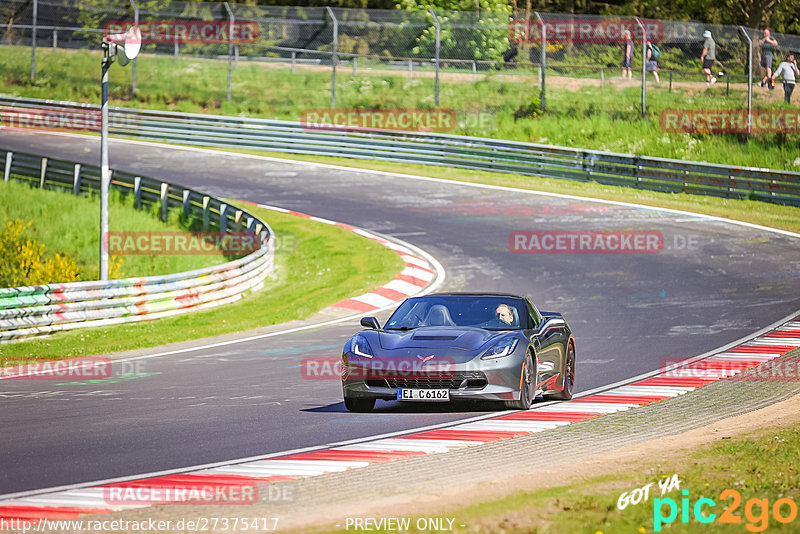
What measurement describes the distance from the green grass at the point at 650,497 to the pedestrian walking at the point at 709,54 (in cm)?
2648

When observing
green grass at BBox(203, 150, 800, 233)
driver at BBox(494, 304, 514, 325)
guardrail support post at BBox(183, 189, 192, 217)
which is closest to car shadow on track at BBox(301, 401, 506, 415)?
driver at BBox(494, 304, 514, 325)

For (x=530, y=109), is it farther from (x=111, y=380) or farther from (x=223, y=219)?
(x=111, y=380)

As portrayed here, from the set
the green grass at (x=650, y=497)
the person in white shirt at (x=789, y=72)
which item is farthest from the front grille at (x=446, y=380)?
the person in white shirt at (x=789, y=72)

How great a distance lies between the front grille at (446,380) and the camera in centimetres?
1053

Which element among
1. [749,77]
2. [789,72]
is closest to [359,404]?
[749,77]

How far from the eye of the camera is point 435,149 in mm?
36719

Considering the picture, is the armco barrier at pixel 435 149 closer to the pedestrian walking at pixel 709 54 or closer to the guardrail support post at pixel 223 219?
the pedestrian walking at pixel 709 54

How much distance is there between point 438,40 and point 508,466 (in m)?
29.1

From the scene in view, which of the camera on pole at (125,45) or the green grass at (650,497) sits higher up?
the camera on pole at (125,45)

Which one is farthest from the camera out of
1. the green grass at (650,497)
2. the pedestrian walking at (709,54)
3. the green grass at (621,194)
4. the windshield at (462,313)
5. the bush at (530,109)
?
the bush at (530,109)

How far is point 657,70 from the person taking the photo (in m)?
34.9

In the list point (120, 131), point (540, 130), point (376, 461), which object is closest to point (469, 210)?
point (540, 130)

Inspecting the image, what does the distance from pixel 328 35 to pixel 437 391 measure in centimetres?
2968

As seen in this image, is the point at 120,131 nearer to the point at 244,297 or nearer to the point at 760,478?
the point at 244,297
